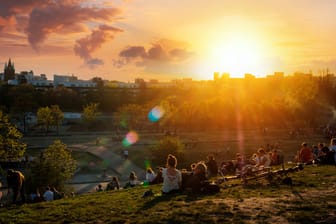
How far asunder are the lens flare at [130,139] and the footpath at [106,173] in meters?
2.34

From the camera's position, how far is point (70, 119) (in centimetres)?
9756

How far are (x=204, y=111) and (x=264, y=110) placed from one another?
474 inches

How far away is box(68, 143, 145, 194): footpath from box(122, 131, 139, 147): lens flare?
2337 mm

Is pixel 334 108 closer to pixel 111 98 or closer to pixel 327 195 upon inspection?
pixel 111 98

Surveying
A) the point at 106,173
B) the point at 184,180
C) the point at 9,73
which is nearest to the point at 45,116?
the point at 106,173

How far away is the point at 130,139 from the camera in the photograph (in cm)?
6606

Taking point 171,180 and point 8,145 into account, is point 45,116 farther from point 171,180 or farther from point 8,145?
point 171,180

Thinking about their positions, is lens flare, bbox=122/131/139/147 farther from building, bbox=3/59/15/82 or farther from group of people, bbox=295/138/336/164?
building, bbox=3/59/15/82

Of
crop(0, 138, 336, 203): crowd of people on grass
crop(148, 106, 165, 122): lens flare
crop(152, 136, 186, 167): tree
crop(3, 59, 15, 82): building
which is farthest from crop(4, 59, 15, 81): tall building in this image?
crop(0, 138, 336, 203): crowd of people on grass

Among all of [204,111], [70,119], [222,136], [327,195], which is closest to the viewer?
[327,195]

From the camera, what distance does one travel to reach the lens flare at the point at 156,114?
84.8m

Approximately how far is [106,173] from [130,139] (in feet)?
78.5

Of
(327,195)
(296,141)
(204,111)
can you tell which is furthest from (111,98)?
(327,195)

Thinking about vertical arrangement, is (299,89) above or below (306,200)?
above
